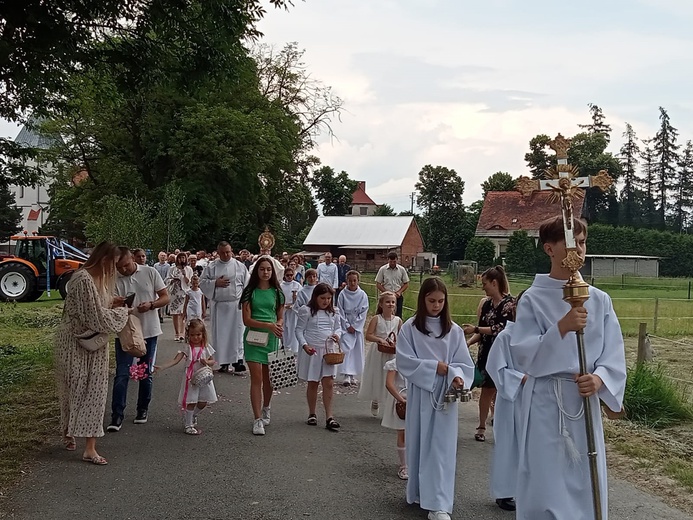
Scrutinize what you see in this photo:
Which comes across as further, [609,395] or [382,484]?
[382,484]

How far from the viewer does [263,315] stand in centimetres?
923

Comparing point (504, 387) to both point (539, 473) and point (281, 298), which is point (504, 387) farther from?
point (281, 298)

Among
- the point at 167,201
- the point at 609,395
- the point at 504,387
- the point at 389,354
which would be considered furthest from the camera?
the point at 167,201

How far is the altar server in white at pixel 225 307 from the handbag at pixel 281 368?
3639 mm

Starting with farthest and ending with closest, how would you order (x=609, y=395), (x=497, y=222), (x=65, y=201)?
(x=497, y=222), (x=65, y=201), (x=609, y=395)

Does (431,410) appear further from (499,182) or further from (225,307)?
(499,182)

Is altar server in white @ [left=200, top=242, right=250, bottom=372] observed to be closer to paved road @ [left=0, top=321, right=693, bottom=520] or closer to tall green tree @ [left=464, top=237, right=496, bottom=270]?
paved road @ [left=0, top=321, right=693, bottom=520]

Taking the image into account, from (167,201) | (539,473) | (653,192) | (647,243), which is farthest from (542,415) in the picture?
(653,192)

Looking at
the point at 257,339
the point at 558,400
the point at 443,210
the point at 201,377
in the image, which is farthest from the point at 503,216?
the point at 558,400

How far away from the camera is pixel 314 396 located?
9.48m

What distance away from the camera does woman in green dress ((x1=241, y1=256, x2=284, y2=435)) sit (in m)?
8.93

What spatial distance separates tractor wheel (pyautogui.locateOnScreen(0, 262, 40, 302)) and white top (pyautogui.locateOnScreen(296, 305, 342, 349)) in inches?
904

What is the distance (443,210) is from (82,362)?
78436 mm

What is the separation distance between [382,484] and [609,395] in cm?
313
